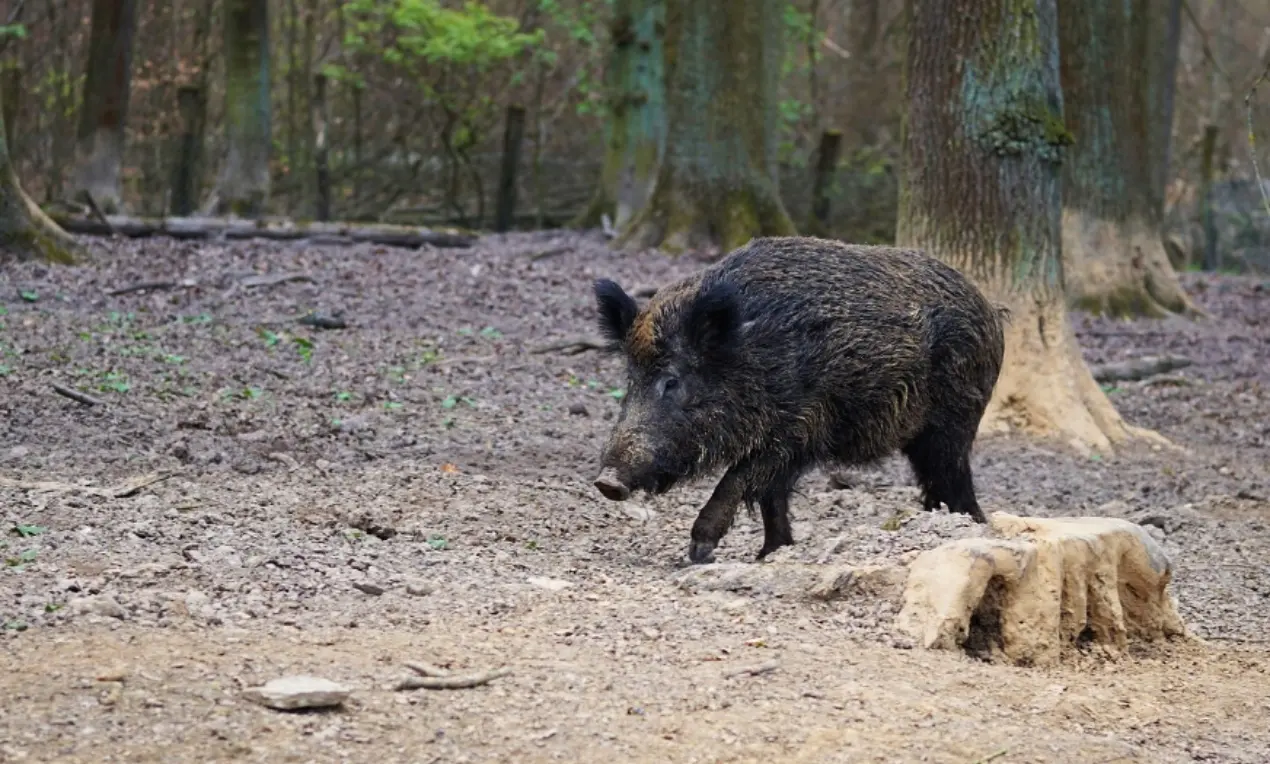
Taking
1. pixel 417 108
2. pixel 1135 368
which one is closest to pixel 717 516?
pixel 1135 368

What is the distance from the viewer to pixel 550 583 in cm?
610

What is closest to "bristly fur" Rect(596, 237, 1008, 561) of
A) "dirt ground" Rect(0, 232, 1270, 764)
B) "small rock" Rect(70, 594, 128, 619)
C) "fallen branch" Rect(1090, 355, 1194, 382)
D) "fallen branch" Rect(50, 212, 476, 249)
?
"dirt ground" Rect(0, 232, 1270, 764)

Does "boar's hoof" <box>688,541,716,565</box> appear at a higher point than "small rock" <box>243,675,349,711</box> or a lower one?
lower

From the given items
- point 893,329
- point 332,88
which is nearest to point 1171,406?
point 893,329

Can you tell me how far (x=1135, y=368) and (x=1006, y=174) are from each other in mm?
3783

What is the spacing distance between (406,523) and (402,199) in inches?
824

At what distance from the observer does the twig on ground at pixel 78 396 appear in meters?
8.84

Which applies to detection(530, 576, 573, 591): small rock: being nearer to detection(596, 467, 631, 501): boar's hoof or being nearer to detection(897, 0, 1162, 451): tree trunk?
detection(596, 467, 631, 501): boar's hoof

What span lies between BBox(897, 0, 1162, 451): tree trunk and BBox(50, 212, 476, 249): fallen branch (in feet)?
25.5

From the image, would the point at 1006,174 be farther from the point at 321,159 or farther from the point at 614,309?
the point at 321,159

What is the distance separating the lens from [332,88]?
29.1m

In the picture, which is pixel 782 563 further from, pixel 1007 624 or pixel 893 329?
pixel 893 329

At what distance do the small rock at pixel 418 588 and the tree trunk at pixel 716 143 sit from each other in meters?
11.6

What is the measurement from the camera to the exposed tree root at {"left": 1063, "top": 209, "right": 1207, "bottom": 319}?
16172 mm
